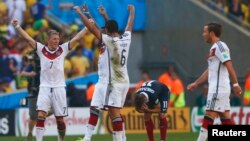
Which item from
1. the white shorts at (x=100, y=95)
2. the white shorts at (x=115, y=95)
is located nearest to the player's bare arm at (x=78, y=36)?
the white shorts at (x=100, y=95)

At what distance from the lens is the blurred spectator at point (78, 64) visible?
3250 cm

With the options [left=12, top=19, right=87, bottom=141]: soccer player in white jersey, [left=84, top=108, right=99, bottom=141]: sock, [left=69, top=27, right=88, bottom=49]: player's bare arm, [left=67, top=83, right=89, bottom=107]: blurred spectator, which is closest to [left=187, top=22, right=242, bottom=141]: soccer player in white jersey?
[left=84, top=108, right=99, bottom=141]: sock

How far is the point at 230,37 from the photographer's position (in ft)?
118

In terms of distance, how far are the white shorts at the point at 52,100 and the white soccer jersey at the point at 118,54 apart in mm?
1272

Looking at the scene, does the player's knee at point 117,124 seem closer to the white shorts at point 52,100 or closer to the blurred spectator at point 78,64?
the white shorts at point 52,100

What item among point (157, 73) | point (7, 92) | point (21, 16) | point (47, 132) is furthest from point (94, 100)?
point (157, 73)

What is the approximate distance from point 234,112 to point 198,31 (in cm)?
580

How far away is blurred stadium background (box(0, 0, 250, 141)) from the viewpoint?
2948 centimetres

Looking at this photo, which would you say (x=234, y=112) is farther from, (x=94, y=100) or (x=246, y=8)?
(x=94, y=100)

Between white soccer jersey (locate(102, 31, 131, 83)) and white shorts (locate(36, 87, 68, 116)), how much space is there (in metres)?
1.27

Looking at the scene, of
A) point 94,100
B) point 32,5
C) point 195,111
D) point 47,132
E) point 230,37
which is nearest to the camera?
point 94,100

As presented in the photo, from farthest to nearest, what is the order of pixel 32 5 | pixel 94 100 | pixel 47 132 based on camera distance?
1. pixel 32 5
2. pixel 47 132
3. pixel 94 100

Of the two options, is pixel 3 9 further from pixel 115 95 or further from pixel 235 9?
pixel 115 95

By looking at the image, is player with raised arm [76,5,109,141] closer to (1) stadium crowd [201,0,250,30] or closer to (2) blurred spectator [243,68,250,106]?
(2) blurred spectator [243,68,250,106]
